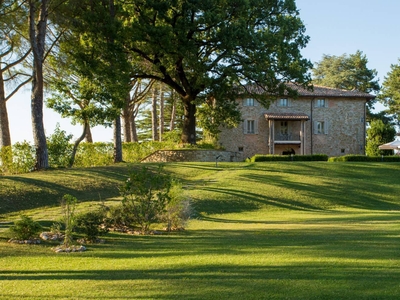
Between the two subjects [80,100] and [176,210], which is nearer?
[176,210]

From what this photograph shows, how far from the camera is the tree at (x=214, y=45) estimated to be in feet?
105

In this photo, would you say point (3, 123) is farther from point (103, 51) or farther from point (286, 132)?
point (286, 132)

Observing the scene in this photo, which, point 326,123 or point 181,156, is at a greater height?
point 326,123

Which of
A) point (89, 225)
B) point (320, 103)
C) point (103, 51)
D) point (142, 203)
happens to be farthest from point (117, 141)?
point (320, 103)

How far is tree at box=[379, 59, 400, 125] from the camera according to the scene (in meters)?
65.4

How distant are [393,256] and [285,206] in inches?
508

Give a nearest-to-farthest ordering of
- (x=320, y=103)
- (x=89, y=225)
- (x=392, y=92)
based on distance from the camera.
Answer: (x=89, y=225) < (x=320, y=103) < (x=392, y=92)

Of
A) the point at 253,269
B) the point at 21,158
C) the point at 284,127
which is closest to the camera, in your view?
the point at 253,269

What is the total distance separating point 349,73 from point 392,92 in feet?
19.3

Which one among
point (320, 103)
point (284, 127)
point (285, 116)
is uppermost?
point (320, 103)

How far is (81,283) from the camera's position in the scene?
6828mm

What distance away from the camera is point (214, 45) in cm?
3366

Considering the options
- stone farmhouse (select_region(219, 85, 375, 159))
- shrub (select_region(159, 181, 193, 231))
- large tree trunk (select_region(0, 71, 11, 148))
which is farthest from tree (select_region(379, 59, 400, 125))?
shrub (select_region(159, 181, 193, 231))

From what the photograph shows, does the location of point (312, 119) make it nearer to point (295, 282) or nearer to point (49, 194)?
point (49, 194)
